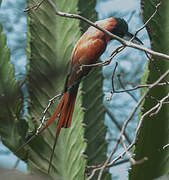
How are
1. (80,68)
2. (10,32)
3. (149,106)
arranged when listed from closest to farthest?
(80,68), (149,106), (10,32)

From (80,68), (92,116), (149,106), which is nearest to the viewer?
(80,68)

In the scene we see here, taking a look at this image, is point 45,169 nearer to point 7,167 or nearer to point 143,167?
point 143,167

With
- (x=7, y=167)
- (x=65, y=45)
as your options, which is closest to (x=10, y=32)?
(x=65, y=45)

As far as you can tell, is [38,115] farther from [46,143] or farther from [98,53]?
[98,53]

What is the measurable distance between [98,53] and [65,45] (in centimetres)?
49

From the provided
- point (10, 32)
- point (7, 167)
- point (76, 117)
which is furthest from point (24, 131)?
point (10, 32)

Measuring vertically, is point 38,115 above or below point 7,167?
below

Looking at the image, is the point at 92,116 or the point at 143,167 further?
the point at 92,116

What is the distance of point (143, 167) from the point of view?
5.11 feet

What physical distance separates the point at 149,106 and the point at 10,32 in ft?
7.01

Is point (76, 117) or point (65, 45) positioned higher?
point (65, 45)

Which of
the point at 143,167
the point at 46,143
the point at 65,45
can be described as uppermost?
the point at 65,45

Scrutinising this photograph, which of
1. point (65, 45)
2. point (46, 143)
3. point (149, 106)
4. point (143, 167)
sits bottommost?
point (143, 167)

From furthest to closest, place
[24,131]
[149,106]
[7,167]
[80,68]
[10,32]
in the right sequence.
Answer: [10,32] → [24,131] → [149,106] → [80,68] → [7,167]
